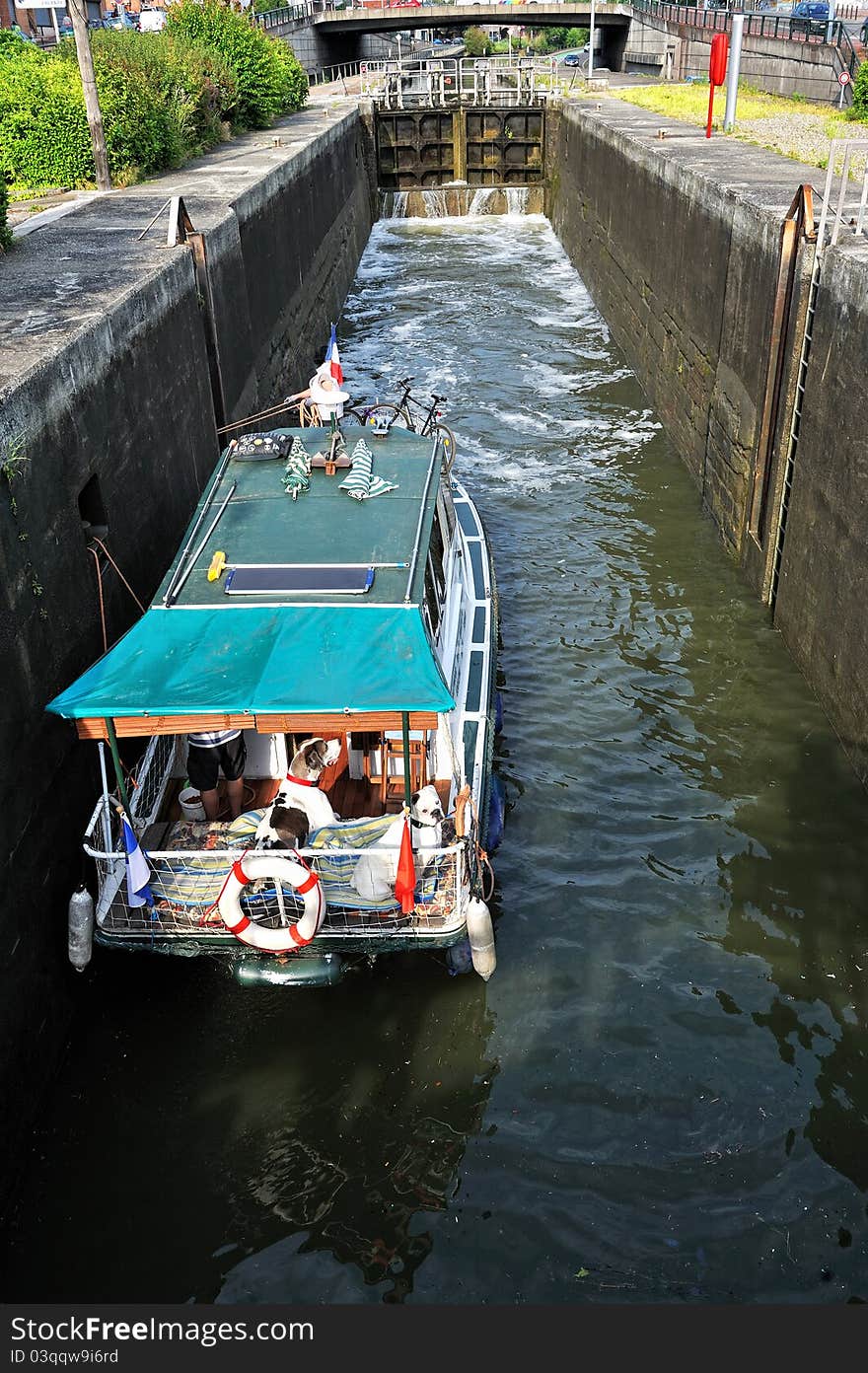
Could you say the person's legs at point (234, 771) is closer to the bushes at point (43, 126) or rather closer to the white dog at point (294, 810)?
the white dog at point (294, 810)

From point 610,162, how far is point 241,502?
19.1m

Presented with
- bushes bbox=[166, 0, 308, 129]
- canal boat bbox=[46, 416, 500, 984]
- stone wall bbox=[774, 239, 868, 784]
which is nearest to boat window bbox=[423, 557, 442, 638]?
canal boat bbox=[46, 416, 500, 984]

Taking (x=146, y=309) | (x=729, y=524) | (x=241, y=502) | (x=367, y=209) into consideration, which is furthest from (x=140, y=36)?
(x=241, y=502)

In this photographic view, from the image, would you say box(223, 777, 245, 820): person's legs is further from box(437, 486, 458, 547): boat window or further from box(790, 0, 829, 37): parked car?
box(790, 0, 829, 37): parked car

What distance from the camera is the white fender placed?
713 centimetres

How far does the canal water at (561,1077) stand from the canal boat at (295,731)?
644 mm

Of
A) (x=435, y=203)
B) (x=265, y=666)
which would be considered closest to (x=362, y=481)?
(x=265, y=666)

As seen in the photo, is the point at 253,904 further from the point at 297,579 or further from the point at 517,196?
the point at 517,196

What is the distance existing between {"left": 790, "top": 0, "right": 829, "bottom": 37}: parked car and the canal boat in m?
32.8

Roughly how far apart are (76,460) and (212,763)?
2.54 meters

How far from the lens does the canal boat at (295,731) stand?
6.86m

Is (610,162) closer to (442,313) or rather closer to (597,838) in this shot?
(442,313)

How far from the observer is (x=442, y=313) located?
85.1 feet

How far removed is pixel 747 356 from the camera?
13.2 metres
